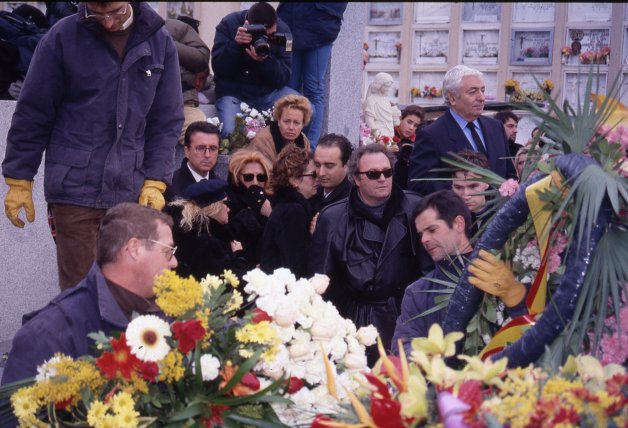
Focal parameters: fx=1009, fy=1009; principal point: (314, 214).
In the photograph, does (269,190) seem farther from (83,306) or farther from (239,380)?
(239,380)

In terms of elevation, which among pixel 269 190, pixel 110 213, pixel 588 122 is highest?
pixel 588 122

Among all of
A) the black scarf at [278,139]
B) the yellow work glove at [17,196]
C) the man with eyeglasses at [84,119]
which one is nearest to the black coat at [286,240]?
the man with eyeglasses at [84,119]

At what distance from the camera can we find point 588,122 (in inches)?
89.4

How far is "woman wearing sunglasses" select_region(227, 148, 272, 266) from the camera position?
17.2ft

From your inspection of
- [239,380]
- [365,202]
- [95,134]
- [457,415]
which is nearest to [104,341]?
[239,380]

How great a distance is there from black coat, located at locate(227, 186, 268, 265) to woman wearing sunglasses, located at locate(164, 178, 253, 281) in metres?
0.07

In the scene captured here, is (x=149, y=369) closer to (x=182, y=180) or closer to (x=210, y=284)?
(x=210, y=284)

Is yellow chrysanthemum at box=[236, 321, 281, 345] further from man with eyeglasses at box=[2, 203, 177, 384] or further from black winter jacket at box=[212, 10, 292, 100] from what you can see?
black winter jacket at box=[212, 10, 292, 100]

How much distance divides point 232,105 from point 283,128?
79 centimetres

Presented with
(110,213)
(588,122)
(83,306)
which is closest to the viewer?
(588,122)

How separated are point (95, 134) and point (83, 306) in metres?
1.55

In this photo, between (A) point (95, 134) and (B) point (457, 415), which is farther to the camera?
(A) point (95, 134)

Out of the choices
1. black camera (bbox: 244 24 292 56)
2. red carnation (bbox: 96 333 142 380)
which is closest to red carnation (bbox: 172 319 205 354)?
red carnation (bbox: 96 333 142 380)

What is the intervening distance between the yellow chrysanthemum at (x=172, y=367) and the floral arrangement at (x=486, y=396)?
1.47 feet
